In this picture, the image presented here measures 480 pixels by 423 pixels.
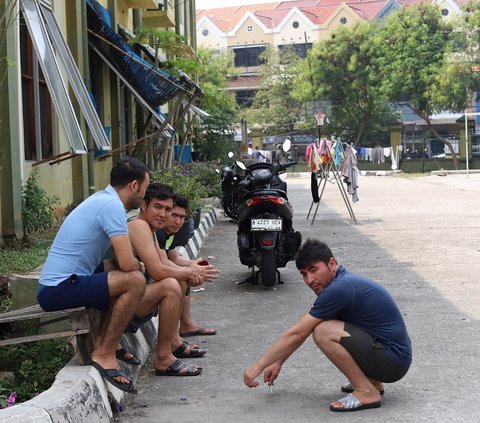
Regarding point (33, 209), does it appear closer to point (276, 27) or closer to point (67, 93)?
point (67, 93)

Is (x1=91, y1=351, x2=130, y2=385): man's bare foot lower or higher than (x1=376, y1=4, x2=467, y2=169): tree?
lower

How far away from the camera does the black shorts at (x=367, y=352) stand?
15.9ft

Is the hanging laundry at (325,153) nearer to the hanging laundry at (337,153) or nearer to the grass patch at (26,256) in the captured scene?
the hanging laundry at (337,153)

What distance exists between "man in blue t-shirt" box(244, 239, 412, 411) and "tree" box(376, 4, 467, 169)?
147ft

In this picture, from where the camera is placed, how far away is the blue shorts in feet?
16.1

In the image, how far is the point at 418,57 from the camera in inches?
1953

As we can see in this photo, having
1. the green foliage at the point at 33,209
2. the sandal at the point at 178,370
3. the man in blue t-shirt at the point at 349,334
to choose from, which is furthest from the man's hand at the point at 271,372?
the green foliage at the point at 33,209

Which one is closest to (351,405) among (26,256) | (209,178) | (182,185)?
(26,256)

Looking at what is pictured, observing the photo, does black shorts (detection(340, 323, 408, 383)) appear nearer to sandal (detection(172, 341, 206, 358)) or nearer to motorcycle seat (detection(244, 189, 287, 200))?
sandal (detection(172, 341, 206, 358))

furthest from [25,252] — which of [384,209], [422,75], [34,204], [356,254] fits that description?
[422,75]

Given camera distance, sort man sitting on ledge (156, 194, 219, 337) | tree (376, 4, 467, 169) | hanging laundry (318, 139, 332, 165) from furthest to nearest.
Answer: tree (376, 4, 467, 169) < hanging laundry (318, 139, 332, 165) < man sitting on ledge (156, 194, 219, 337)

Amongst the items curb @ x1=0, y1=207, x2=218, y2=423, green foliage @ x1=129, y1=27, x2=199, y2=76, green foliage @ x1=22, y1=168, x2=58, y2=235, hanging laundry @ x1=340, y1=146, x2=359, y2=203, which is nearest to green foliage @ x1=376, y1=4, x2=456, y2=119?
hanging laundry @ x1=340, y1=146, x2=359, y2=203

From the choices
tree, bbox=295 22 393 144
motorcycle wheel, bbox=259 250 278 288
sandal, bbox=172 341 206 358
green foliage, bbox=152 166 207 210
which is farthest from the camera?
tree, bbox=295 22 393 144

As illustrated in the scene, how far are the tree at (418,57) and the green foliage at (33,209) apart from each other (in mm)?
41190
